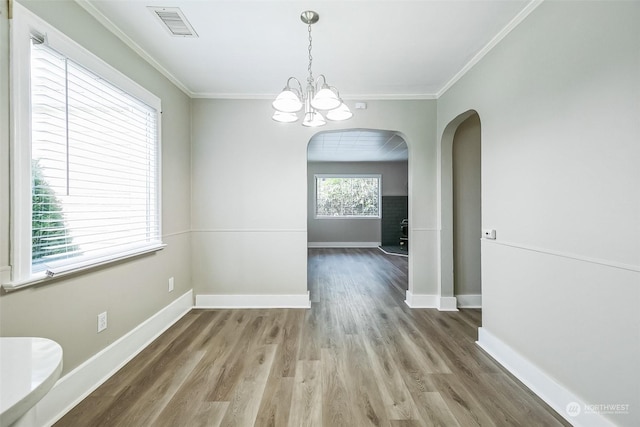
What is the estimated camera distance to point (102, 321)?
2.01 m

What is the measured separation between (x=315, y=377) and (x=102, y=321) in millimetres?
1560

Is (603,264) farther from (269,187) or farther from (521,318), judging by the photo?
(269,187)

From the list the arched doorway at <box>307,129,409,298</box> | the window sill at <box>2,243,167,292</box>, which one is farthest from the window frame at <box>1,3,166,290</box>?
the arched doorway at <box>307,129,409,298</box>

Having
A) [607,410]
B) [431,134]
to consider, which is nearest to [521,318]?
[607,410]

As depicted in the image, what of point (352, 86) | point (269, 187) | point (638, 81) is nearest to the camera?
point (638, 81)

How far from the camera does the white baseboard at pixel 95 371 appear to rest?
159 cm

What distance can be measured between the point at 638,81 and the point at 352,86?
231 centimetres

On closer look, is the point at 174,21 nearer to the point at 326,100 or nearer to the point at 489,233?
the point at 326,100

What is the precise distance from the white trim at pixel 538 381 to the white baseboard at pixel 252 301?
193 cm

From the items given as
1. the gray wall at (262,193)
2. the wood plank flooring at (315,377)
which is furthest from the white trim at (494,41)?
the wood plank flooring at (315,377)

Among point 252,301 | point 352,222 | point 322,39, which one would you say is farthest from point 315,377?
point 352,222

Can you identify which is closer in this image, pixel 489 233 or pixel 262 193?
pixel 489 233

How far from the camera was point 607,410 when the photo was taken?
142 centimetres

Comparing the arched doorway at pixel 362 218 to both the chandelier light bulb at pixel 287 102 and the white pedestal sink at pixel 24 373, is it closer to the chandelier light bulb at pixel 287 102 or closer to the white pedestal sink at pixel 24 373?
the chandelier light bulb at pixel 287 102
